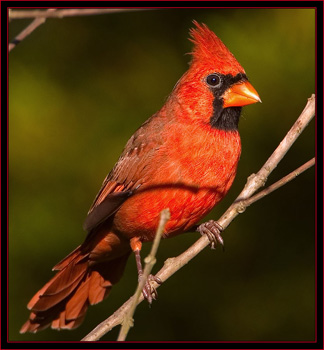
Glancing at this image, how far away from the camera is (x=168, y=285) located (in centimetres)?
377

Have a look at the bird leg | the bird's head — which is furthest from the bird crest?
the bird leg

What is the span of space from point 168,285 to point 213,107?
1156 millimetres

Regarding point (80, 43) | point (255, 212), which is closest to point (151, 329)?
point (255, 212)


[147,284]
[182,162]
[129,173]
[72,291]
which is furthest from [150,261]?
[72,291]

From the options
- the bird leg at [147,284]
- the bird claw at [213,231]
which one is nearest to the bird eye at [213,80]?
the bird claw at [213,231]

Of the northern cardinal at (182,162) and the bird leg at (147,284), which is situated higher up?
the northern cardinal at (182,162)

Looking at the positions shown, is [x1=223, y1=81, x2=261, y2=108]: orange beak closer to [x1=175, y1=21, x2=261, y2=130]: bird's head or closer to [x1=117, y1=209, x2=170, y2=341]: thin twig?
[x1=175, y1=21, x2=261, y2=130]: bird's head

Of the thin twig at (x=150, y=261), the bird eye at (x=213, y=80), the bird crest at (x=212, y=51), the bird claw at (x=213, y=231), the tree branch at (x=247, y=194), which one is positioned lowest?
the bird claw at (x=213, y=231)

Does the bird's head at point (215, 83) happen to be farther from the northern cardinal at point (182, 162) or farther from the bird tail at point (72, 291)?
the bird tail at point (72, 291)

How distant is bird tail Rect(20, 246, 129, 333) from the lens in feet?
11.8

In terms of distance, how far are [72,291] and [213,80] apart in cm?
147

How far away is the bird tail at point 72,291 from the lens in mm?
3584

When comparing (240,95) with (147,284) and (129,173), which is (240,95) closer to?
(129,173)

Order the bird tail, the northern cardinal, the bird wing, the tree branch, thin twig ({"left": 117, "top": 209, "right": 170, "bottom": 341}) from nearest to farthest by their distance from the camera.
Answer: thin twig ({"left": 117, "top": 209, "right": 170, "bottom": 341}) → the tree branch → the northern cardinal → the bird wing → the bird tail
